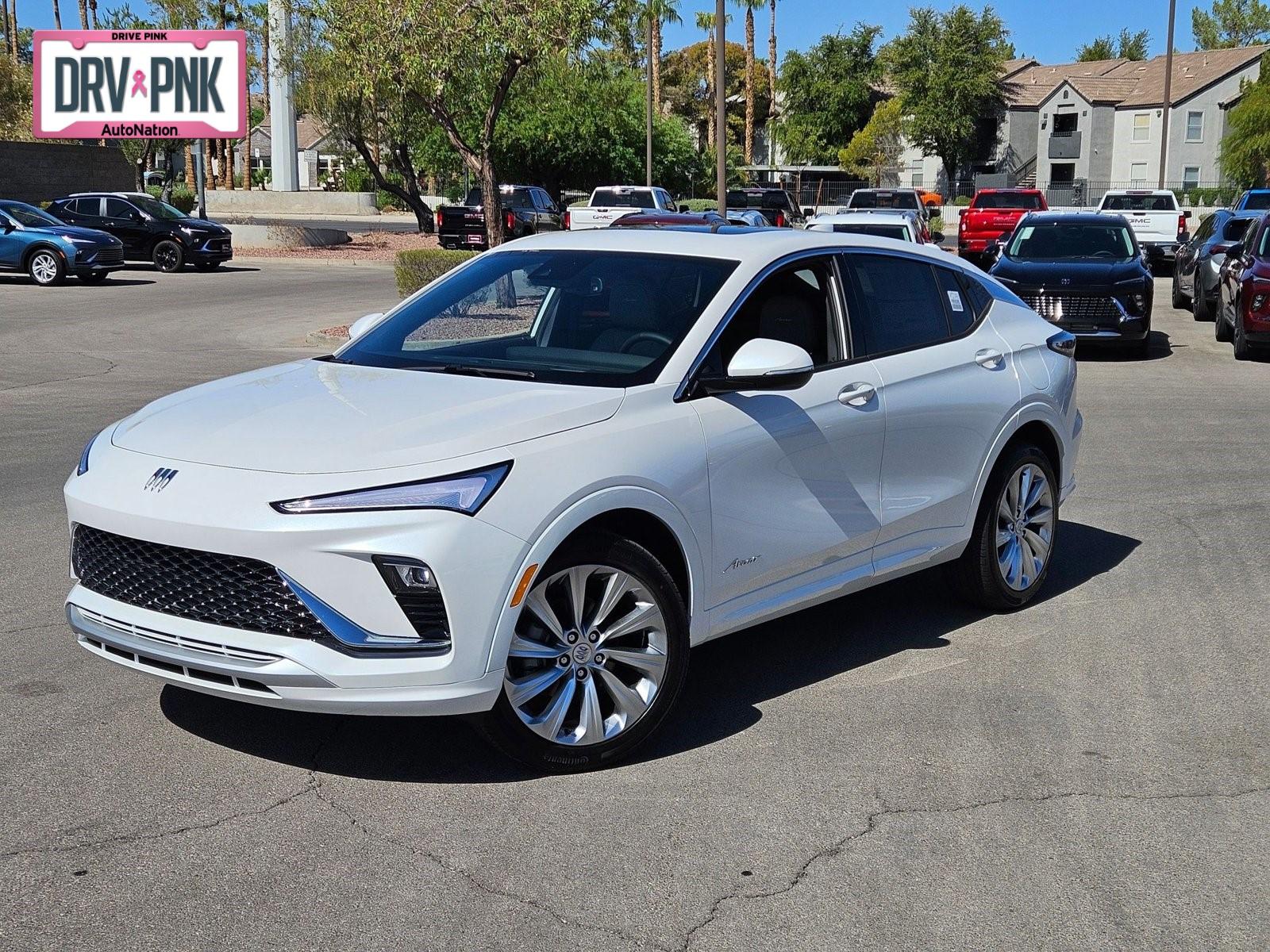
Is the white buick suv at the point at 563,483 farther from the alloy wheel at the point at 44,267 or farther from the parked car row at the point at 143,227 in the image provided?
the parked car row at the point at 143,227

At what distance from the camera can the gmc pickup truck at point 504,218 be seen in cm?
3872

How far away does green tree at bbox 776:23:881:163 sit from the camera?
8881 centimetres

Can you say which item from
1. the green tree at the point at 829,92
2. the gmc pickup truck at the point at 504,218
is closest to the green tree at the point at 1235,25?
the green tree at the point at 829,92

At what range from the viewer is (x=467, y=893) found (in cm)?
401

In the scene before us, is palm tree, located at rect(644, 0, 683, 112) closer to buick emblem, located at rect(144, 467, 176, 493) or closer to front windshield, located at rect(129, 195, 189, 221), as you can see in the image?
front windshield, located at rect(129, 195, 189, 221)

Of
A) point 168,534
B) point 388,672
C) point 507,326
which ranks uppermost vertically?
point 507,326

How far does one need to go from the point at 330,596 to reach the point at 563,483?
78cm

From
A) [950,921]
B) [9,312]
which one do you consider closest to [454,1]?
[9,312]

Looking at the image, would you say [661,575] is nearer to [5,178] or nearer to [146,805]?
[146,805]

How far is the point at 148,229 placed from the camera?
109 feet

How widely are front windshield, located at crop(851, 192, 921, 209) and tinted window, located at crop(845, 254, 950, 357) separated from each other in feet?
96.4

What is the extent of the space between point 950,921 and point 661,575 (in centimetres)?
149

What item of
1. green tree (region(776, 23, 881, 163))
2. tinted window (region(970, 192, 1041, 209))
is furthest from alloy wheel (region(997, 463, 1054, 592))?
green tree (region(776, 23, 881, 163))

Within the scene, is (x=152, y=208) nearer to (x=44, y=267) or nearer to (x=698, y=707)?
(x=44, y=267)
